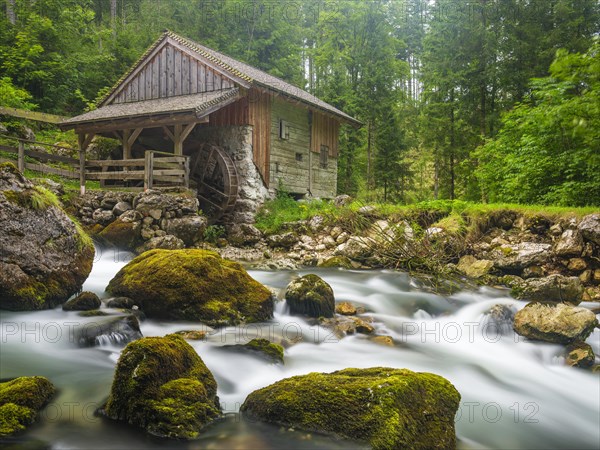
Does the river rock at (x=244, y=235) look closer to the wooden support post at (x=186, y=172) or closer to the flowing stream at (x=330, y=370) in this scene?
the wooden support post at (x=186, y=172)

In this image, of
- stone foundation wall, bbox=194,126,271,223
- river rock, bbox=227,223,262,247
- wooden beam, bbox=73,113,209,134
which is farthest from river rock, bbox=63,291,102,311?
stone foundation wall, bbox=194,126,271,223

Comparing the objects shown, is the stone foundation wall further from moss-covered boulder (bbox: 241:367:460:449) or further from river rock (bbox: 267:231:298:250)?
moss-covered boulder (bbox: 241:367:460:449)

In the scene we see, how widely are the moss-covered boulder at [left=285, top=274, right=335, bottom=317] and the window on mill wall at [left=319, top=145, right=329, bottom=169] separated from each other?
14.1m

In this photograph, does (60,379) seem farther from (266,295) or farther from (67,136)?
(67,136)

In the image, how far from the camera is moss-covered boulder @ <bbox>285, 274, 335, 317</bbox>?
6855 millimetres

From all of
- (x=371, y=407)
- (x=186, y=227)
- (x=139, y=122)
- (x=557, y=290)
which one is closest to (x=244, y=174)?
(x=139, y=122)

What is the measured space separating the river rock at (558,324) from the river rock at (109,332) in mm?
5300

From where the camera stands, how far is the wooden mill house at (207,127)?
1473 centimetres

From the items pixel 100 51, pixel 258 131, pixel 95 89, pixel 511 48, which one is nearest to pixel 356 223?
pixel 258 131

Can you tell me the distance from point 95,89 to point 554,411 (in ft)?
84.4

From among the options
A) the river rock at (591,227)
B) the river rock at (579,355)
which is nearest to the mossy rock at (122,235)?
the river rock at (579,355)

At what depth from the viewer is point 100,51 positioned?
2608cm

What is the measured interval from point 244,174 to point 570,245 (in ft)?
35.6

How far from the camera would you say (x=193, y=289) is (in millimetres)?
6230
